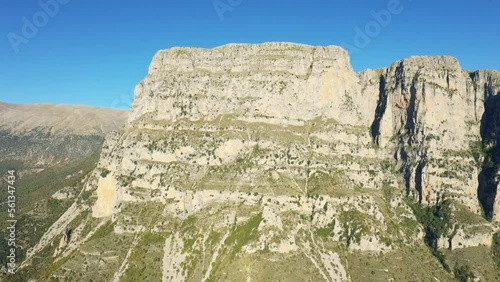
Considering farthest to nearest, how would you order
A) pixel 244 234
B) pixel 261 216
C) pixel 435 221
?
1. pixel 435 221
2. pixel 261 216
3. pixel 244 234

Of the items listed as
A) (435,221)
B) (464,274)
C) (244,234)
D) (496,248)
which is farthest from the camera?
(435,221)

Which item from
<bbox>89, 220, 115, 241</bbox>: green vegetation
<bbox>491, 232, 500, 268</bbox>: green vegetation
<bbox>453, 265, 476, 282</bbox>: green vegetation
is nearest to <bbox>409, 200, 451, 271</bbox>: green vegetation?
<bbox>453, 265, 476, 282</bbox>: green vegetation

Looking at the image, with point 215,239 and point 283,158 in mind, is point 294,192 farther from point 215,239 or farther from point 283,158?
point 215,239

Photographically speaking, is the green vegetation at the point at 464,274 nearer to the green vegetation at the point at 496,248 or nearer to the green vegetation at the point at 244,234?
the green vegetation at the point at 496,248

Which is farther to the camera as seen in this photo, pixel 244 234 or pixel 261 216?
pixel 261 216

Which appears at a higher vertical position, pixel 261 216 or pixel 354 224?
pixel 261 216

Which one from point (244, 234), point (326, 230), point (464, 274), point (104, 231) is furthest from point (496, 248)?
point (104, 231)

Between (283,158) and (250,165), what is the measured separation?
607 inches

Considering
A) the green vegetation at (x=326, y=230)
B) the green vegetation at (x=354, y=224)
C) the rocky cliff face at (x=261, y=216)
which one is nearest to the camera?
the rocky cliff face at (x=261, y=216)

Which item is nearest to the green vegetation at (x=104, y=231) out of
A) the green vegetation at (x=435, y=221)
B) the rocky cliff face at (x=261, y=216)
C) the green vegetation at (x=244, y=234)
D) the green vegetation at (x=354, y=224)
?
the rocky cliff face at (x=261, y=216)

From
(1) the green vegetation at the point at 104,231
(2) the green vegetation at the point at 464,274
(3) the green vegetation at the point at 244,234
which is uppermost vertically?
(3) the green vegetation at the point at 244,234

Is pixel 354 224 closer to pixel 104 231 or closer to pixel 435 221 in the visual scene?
pixel 435 221

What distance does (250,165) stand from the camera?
188 metres

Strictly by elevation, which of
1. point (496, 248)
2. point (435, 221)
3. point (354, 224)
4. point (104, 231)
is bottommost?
point (104, 231)
